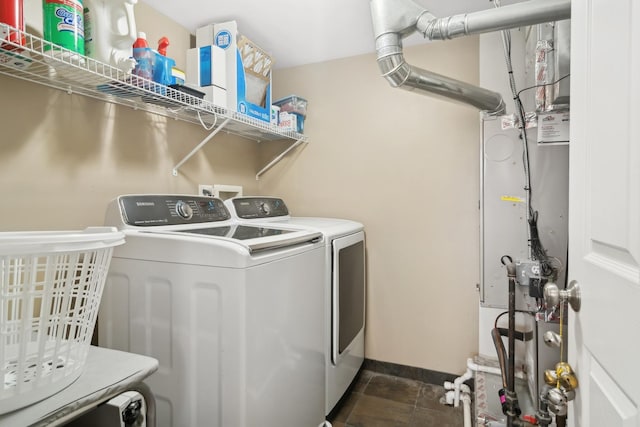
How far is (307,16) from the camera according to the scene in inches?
78.8

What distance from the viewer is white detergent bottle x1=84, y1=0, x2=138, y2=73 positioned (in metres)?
1.26

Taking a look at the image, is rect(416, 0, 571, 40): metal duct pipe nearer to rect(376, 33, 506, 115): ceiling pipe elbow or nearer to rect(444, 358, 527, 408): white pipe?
rect(376, 33, 506, 115): ceiling pipe elbow

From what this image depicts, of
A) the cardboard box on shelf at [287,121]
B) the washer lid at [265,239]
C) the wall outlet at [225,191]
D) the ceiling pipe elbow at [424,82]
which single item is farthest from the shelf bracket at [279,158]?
the washer lid at [265,239]

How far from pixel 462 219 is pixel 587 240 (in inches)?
60.4

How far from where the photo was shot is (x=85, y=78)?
4.34ft

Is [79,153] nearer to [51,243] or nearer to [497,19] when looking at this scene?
[51,243]

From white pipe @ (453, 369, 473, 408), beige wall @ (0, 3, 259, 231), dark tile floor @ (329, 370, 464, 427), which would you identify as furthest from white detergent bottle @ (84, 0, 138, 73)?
white pipe @ (453, 369, 473, 408)

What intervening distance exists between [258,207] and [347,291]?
2.67ft

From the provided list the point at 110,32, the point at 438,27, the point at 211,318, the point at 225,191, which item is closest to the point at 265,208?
the point at 225,191

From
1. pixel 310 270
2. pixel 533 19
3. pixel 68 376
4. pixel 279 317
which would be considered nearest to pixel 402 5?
pixel 533 19

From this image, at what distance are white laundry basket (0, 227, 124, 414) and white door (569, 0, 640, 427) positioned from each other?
1037 millimetres

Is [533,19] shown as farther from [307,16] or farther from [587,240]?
[307,16]

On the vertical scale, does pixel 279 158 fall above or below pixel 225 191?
above

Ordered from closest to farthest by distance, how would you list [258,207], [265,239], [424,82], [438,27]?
1. [265,239]
2. [438,27]
3. [424,82]
4. [258,207]
